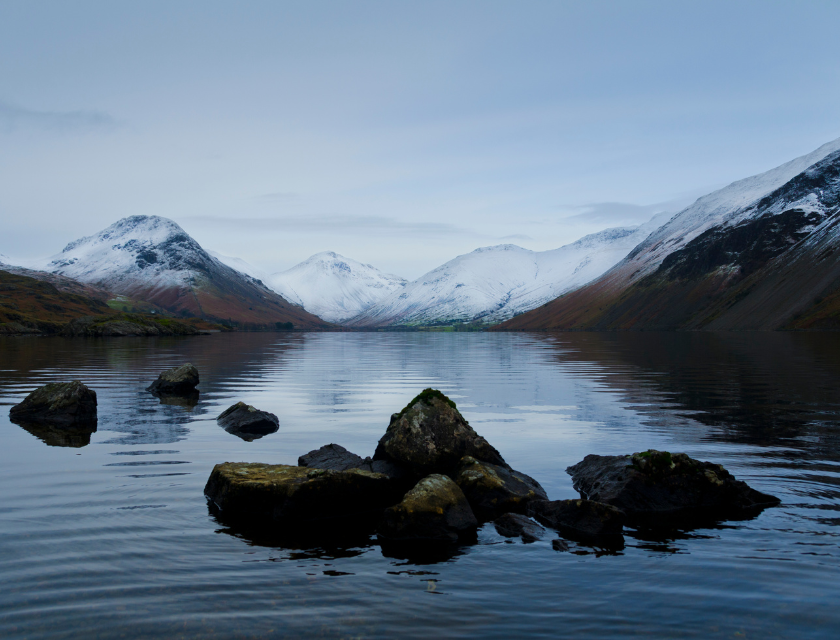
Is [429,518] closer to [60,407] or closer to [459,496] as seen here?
[459,496]

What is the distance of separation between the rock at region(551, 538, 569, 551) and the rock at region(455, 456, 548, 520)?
2.75 meters

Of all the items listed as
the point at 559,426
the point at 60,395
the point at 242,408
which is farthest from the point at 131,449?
the point at 559,426

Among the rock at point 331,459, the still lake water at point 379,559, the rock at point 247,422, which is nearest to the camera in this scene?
the still lake water at point 379,559

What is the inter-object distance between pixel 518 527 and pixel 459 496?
1968mm

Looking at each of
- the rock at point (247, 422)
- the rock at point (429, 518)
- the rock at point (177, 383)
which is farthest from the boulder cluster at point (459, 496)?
the rock at point (177, 383)

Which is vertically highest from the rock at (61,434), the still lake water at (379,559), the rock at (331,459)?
the rock at (331,459)

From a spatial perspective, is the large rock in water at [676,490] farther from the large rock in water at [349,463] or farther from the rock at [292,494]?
the rock at [292,494]

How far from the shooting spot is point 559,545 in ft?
49.2

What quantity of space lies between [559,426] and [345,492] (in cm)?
1690

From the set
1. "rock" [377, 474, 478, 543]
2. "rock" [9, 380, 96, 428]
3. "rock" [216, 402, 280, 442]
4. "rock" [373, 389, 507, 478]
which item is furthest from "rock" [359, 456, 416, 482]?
"rock" [9, 380, 96, 428]

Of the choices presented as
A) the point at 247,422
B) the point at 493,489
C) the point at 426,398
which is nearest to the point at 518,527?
the point at 493,489

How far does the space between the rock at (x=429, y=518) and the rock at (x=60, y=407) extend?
23.0 m

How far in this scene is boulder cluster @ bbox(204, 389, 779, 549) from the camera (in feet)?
53.0

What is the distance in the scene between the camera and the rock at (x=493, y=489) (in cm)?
1816
